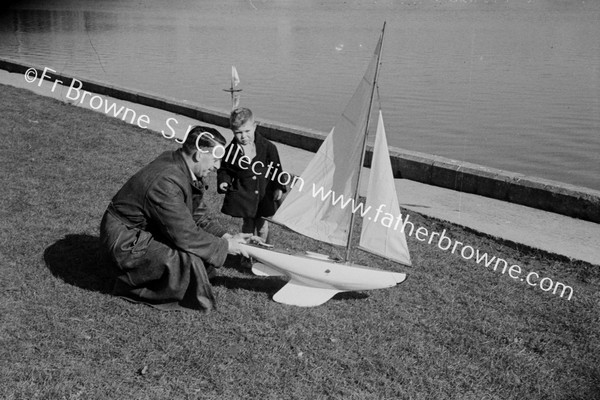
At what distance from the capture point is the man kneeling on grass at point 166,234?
192 inches

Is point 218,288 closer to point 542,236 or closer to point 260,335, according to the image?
point 260,335

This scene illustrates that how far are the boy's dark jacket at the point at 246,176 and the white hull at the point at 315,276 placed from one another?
80 centimetres

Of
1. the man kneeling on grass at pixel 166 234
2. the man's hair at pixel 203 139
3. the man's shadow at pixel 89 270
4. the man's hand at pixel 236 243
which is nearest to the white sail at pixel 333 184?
the man's hand at pixel 236 243

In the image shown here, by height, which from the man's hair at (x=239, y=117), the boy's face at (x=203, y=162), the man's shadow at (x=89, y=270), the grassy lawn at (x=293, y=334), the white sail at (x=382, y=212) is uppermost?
the man's hair at (x=239, y=117)

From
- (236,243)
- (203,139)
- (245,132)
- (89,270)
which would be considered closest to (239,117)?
(245,132)

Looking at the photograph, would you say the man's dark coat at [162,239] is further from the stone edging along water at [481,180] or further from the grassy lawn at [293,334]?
the stone edging along water at [481,180]

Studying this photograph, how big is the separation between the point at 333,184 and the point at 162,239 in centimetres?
144

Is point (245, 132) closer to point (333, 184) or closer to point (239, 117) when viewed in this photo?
point (239, 117)

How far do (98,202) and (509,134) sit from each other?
11.0 meters

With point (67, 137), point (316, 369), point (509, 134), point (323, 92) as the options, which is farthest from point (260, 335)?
point (323, 92)

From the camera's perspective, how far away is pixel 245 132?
5.66 m

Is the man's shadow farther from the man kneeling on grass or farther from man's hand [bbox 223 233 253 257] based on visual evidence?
man's hand [bbox 223 233 253 257]

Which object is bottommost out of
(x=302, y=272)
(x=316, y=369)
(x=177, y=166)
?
(x=316, y=369)

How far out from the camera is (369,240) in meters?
5.39
